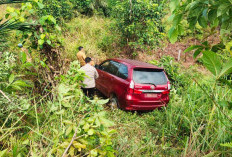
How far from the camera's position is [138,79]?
186 inches

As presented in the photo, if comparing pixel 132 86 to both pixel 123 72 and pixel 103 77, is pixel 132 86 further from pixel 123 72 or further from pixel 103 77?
pixel 103 77

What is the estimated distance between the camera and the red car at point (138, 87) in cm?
467

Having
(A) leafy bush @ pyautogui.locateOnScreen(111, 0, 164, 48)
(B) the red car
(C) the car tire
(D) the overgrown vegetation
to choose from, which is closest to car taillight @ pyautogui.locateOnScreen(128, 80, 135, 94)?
(B) the red car

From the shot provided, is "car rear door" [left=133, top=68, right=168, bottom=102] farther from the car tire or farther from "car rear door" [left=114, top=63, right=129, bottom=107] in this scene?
the car tire

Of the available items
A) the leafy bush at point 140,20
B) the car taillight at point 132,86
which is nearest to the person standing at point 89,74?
the car taillight at point 132,86

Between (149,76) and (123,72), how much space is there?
0.81 metres

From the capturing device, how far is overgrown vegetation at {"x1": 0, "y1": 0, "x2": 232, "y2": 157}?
118cm

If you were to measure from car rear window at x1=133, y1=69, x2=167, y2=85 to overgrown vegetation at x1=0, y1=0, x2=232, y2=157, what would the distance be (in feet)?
2.53

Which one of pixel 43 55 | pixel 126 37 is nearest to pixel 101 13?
pixel 126 37

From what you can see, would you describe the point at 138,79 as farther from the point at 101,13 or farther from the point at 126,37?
the point at 101,13

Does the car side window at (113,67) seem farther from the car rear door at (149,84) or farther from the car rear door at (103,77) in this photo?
the car rear door at (149,84)

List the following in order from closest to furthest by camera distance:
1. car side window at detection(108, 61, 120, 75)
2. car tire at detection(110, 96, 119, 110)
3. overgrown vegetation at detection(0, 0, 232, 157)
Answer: overgrown vegetation at detection(0, 0, 232, 157) → car tire at detection(110, 96, 119, 110) → car side window at detection(108, 61, 120, 75)

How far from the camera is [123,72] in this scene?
200 inches

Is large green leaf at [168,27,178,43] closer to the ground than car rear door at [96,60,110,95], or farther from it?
farther from it
